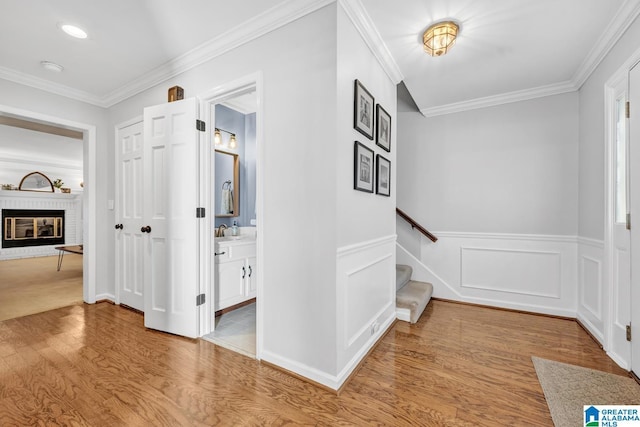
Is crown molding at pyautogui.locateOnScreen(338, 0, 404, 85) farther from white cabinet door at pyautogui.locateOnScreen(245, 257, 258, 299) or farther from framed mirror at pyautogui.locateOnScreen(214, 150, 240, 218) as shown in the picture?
white cabinet door at pyautogui.locateOnScreen(245, 257, 258, 299)

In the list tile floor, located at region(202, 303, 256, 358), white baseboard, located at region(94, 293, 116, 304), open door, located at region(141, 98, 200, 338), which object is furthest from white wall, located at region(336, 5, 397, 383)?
white baseboard, located at region(94, 293, 116, 304)

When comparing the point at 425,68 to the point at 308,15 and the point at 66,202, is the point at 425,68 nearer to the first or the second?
the point at 308,15

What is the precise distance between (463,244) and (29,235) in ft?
31.7

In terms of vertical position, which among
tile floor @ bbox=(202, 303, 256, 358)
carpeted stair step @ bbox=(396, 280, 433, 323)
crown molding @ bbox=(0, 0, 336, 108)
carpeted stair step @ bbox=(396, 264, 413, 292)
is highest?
crown molding @ bbox=(0, 0, 336, 108)

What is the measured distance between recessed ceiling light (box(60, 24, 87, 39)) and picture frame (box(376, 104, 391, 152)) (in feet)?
7.90

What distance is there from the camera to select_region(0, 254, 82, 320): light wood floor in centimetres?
319

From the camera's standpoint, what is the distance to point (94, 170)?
3338 millimetres

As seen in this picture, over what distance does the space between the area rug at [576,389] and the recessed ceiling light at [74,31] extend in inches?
159

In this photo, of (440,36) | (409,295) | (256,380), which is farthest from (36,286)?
(440,36)

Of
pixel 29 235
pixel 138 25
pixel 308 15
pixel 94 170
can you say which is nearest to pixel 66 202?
pixel 29 235

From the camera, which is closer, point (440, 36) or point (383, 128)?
point (440, 36)

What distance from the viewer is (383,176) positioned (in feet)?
8.14

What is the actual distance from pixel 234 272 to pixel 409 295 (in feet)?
6.31

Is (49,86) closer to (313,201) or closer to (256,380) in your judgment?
(313,201)
